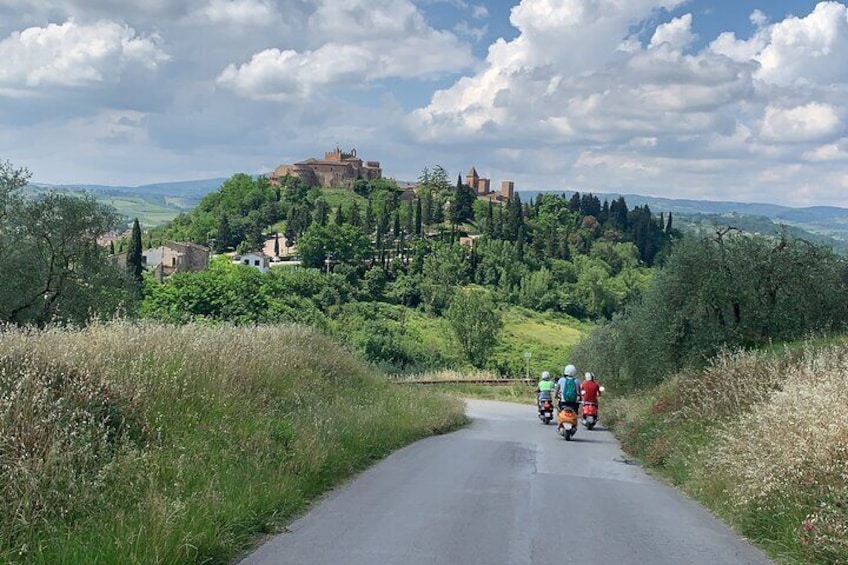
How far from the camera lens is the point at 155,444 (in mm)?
8078

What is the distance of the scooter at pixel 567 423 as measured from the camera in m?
19.5

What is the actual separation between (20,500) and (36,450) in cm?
64

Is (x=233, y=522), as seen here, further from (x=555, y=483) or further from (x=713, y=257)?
(x=713, y=257)

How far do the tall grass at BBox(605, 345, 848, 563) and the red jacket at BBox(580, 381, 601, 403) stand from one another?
8837mm

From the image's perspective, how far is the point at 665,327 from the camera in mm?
26109

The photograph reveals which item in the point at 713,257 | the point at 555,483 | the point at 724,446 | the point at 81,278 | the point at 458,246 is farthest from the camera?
the point at 458,246

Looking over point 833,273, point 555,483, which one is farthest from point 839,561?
point 833,273

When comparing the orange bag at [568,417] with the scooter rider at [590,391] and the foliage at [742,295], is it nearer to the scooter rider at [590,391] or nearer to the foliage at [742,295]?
the scooter rider at [590,391]

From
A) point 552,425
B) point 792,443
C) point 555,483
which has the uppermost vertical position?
point 792,443

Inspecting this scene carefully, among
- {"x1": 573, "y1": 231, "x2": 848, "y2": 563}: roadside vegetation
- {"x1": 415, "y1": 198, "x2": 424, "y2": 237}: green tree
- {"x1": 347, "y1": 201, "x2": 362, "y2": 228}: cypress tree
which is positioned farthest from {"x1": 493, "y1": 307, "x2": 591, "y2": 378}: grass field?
{"x1": 347, "y1": 201, "x2": 362, "y2": 228}: cypress tree

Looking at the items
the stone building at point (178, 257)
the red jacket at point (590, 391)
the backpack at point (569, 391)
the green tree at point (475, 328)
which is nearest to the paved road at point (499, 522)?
the backpack at point (569, 391)

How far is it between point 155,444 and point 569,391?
43.4ft

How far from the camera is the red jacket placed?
2302 cm

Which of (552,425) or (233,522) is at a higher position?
(233,522)
